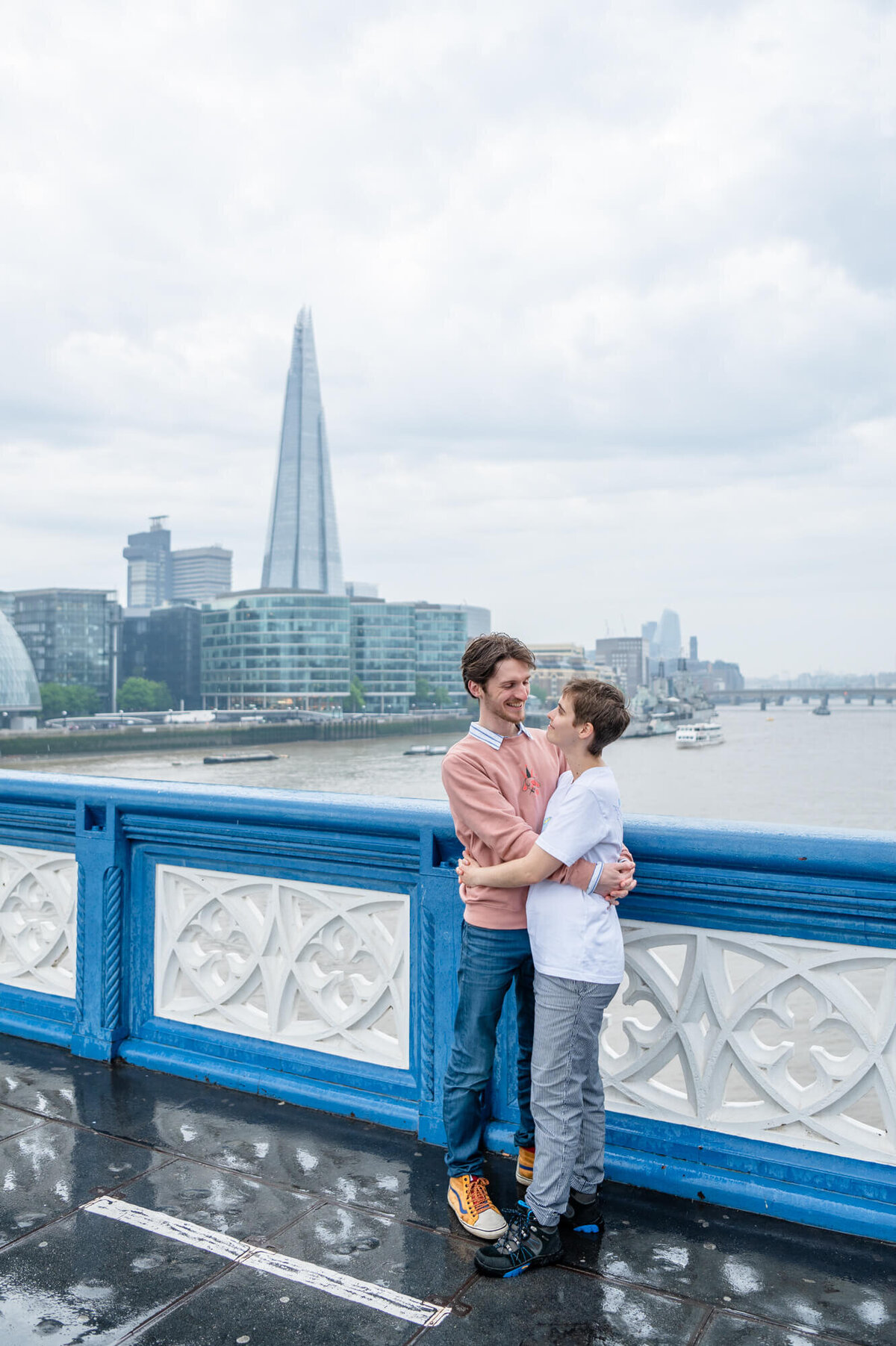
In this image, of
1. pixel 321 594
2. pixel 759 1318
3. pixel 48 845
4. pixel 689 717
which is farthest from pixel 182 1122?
pixel 321 594

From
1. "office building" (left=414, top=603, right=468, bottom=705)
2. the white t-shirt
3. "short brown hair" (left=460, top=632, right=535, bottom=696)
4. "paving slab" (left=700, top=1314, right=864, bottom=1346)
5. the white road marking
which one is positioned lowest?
the white road marking

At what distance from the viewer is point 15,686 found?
8575 cm

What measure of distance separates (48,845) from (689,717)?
97574 millimetres

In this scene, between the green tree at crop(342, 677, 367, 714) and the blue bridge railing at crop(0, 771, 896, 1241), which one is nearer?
the blue bridge railing at crop(0, 771, 896, 1241)

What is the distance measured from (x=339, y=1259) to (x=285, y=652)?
363ft

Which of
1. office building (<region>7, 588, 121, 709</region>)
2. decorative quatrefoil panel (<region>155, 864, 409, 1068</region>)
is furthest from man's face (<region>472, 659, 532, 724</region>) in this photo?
office building (<region>7, 588, 121, 709</region>)

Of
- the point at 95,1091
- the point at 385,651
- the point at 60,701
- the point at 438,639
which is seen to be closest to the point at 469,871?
the point at 95,1091

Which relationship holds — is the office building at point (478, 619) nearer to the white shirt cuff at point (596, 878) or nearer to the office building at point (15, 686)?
the office building at point (15, 686)

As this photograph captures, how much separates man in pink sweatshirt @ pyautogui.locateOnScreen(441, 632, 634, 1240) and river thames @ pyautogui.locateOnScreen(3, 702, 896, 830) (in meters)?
32.1

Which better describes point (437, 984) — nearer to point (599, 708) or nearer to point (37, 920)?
point (599, 708)

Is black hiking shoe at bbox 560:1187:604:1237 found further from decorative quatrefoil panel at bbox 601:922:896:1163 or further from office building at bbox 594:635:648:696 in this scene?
office building at bbox 594:635:648:696

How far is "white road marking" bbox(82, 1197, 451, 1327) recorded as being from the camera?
224 centimetres

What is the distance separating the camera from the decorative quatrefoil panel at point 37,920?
3.97 metres

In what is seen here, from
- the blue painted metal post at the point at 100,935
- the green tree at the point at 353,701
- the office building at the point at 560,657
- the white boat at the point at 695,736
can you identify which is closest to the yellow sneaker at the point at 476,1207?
the blue painted metal post at the point at 100,935
